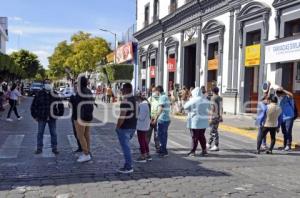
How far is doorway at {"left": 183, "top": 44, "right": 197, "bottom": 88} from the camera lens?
102 feet

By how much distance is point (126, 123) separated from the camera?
27.6ft

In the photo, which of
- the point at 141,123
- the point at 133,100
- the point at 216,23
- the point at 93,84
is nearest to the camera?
the point at 133,100

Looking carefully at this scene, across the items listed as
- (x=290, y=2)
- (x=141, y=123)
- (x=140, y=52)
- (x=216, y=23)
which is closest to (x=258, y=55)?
(x=290, y=2)

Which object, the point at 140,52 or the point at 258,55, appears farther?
the point at 140,52

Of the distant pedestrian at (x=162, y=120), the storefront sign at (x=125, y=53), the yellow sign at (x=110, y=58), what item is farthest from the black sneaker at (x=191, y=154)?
the yellow sign at (x=110, y=58)

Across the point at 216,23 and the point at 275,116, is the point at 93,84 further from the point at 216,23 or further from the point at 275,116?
the point at 275,116

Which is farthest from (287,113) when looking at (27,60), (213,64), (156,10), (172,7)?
(27,60)

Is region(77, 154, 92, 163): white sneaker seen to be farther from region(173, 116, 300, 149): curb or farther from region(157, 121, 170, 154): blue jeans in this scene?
region(173, 116, 300, 149): curb

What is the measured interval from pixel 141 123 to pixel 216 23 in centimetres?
1685

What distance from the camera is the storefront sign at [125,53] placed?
46.2 meters

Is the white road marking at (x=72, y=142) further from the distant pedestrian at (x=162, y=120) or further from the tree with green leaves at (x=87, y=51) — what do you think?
the tree with green leaves at (x=87, y=51)

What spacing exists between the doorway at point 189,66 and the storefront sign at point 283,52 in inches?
449

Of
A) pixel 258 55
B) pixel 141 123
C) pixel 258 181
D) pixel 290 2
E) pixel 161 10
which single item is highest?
pixel 161 10

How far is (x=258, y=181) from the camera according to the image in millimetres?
7773
